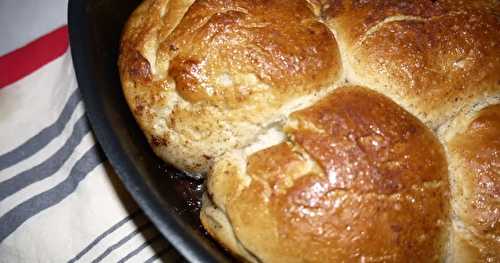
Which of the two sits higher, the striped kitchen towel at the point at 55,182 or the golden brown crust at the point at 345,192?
the golden brown crust at the point at 345,192

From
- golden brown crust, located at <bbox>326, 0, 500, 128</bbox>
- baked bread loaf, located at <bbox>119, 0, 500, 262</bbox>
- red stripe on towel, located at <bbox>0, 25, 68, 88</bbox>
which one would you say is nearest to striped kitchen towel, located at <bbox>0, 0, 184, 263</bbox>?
red stripe on towel, located at <bbox>0, 25, 68, 88</bbox>

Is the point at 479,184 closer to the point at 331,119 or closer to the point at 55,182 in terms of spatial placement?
the point at 331,119

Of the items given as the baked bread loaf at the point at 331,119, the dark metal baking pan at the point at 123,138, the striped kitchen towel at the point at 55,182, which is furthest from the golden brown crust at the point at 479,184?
the striped kitchen towel at the point at 55,182

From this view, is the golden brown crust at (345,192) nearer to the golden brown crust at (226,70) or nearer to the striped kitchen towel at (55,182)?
the golden brown crust at (226,70)

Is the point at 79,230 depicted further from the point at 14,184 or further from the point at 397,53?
the point at 397,53

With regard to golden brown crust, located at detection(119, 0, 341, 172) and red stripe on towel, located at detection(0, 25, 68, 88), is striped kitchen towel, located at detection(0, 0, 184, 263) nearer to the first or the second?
red stripe on towel, located at detection(0, 25, 68, 88)

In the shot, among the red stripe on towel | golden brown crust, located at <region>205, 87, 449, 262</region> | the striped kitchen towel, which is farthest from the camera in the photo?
the red stripe on towel
